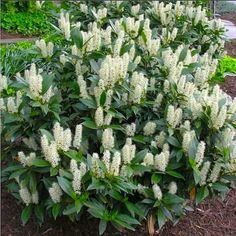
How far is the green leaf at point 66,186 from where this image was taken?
255cm

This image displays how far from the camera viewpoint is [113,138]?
8.96 ft

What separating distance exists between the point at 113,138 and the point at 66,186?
1.32ft

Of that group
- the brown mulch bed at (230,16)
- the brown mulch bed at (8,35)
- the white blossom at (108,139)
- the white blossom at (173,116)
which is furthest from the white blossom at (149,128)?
the brown mulch bed at (230,16)

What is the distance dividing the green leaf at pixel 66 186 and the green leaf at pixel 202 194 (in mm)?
798

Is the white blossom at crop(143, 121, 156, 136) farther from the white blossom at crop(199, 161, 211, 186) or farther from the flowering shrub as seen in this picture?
the white blossom at crop(199, 161, 211, 186)

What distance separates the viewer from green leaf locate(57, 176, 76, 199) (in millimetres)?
2551

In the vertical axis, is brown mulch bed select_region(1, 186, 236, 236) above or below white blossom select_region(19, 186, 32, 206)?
below

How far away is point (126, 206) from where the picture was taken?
2.78 metres

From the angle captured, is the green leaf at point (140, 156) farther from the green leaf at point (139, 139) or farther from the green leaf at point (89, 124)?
the green leaf at point (89, 124)

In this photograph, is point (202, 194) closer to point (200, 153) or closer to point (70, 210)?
point (200, 153)

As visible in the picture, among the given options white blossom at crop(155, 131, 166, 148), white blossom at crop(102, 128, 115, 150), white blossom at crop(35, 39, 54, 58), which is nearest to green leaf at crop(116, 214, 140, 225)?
white blossom at crop(102, 128, 115, 150)

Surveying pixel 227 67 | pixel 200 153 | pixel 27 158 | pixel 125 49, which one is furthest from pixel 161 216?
pixel 227 67

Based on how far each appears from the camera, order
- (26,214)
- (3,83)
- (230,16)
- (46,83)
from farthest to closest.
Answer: (230,16), (3,83), (26,214), (46,83)

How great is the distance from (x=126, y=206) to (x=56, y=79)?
1043 mm
